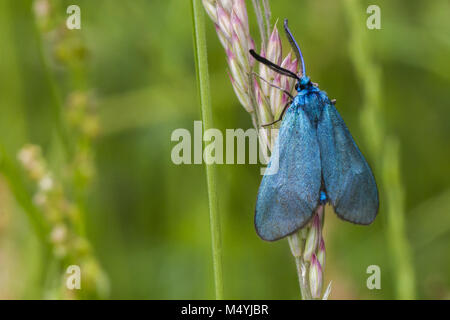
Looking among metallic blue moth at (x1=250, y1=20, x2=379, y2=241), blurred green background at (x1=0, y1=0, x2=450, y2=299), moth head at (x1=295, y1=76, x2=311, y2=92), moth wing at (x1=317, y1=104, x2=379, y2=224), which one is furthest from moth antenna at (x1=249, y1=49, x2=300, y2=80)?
blurred green background at (x1=0, y1=0, x2=450, y2=299)

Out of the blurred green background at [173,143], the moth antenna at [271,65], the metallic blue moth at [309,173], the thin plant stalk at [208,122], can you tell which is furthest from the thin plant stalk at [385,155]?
the thin plant stalk at [208,122]

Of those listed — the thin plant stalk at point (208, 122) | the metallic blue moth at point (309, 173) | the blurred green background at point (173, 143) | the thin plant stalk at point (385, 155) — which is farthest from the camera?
the blurred green background at point (173, 143)

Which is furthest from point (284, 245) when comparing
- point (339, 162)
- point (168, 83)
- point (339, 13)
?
point (339, 13)

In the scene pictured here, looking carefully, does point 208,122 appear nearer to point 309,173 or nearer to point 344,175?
point 309,173

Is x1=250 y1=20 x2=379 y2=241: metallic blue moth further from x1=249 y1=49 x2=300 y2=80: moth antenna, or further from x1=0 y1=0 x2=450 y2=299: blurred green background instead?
x1=0 y1=0 x2=450 y2=299: blurred green background

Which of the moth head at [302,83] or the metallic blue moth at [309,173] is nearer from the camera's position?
the metallic blue moth at [309,173]

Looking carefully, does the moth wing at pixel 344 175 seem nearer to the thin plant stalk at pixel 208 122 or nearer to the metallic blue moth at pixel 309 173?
the metallic blue moth at pixel 309 173

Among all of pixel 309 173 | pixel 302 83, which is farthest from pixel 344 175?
pixel 302 83
